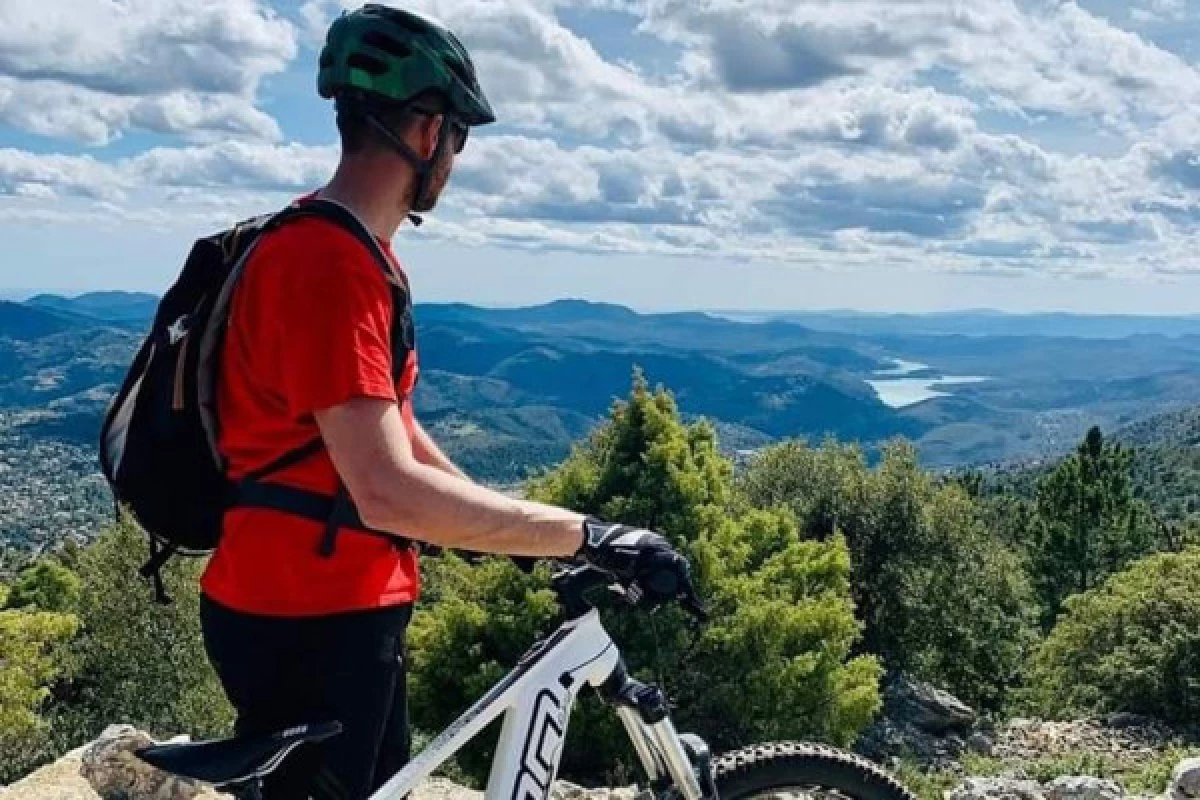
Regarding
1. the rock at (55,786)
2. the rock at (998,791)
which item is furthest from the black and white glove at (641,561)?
the rock at (55,786)

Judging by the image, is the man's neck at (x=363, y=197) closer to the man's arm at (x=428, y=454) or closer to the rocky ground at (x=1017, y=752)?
the man's arm at (x=428, y=454)

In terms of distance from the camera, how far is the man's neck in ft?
8.69

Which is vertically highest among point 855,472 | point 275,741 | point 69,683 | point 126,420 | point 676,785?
point 126,420

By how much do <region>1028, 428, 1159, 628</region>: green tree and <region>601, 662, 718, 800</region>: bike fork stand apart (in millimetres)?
45104

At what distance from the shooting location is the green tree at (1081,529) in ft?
148

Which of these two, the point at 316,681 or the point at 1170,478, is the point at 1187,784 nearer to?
the point at 316,681

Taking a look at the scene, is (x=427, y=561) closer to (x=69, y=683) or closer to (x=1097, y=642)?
(x=69, y=683)

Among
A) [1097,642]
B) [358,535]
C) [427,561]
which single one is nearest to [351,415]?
[358,535]

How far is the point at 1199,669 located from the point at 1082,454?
82.2 feet

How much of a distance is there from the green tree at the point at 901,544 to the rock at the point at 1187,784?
76.9 feet

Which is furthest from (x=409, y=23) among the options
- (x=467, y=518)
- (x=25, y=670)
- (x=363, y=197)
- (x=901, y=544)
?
(x=901, y=544)

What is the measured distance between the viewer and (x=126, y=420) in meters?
2.74

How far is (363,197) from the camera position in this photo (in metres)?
2.65

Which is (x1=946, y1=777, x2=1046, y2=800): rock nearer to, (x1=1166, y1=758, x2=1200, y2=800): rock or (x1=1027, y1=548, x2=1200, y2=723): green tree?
(x1=1166, y1=758, x2=1200, y2=800): rock
